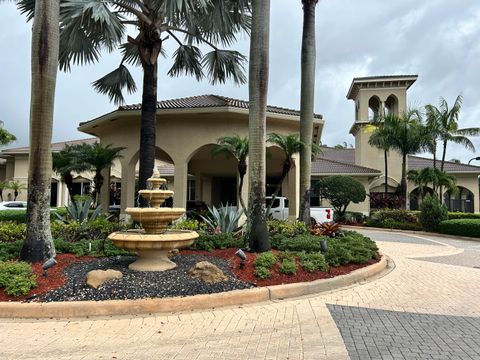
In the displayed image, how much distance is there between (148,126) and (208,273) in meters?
6.51

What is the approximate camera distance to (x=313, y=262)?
8227mm

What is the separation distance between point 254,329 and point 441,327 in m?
2.66

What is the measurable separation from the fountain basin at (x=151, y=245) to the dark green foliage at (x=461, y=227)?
16.9 m

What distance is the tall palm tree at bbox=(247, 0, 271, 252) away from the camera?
9.01 metres

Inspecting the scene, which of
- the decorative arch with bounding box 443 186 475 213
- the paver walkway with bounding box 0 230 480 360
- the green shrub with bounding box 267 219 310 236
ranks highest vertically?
the decorative arch with bounding box 443 186 475 213

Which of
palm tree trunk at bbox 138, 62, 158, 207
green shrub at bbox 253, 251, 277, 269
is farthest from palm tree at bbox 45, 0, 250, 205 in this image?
green shrub at bbox 253, 251, 277, 269

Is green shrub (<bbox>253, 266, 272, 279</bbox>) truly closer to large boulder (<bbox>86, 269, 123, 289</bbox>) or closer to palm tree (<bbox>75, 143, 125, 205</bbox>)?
large boulder (<bbox>86, 269, 123, 289</bbox>)

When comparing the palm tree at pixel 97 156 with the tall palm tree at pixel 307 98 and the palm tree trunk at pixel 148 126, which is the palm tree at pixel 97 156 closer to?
the palm tree trunk at pixel 148 126

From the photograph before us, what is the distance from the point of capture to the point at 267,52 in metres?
9.37

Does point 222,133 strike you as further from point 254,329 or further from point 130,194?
point 254,329

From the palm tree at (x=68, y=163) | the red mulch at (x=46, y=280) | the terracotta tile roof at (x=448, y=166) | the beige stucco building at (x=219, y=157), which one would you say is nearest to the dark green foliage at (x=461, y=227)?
the beige stucco building at (x=219, y=157)

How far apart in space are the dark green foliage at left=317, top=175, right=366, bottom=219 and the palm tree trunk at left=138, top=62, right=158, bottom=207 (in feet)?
53.8

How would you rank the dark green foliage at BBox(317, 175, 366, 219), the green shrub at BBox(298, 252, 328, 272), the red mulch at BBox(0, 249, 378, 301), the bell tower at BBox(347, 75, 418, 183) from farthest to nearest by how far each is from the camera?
the bell tower at BBox(347, 75, 418, 183) → the dark green foliage at BBox(317, 175, 366, 219) → the green shrub at BBox(298, 252, 328, 272) → the red mulch at BBox(0, 249, 378, 301)

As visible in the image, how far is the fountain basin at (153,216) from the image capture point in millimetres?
7465
